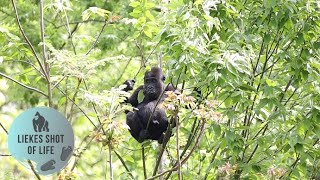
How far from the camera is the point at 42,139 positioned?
317 centimetres

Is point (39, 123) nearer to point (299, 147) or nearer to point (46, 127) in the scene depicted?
point (46, 127)

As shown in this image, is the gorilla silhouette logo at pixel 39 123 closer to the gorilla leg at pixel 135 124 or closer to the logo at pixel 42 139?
the logo at pixel 42 139

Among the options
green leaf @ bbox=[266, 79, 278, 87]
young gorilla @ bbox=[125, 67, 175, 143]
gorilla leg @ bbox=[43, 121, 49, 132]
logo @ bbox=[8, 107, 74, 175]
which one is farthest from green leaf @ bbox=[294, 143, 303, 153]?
gorilla leg @ bbox=[43, 121, 49, 132]

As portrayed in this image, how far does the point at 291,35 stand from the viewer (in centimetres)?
429

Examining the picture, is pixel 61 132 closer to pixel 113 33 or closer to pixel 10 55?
pixel 10 55

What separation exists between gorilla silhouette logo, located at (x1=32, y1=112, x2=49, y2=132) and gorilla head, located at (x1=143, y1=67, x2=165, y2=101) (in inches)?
68.1

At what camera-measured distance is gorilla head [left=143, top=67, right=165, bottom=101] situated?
481 centimetres

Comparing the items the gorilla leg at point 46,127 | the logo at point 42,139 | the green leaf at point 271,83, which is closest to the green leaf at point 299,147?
the green leaf at point 271,83

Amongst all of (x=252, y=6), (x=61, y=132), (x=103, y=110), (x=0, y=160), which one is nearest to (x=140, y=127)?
(x=103, y=110)

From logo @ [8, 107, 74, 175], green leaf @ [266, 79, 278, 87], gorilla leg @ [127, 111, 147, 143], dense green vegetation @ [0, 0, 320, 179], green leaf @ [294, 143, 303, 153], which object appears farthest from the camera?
gorilla leg @ [127, 111, 147, 143]

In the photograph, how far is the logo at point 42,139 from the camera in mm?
3143

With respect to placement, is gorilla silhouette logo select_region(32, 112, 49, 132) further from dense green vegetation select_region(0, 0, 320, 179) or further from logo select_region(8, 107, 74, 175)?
dense green vegetation select_region(0, 0, 320, 179)

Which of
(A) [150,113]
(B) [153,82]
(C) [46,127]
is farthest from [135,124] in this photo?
(C) [46,127]

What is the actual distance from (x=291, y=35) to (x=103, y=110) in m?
1.27
